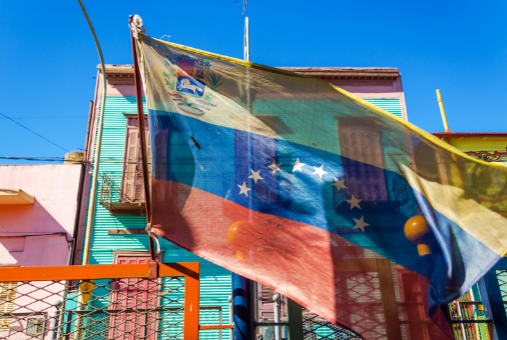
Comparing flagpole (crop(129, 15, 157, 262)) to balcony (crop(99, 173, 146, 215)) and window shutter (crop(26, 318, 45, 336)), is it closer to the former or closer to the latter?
window shutter (crop(26, 318, 45, 336))

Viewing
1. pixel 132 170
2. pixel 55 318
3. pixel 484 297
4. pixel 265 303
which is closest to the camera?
pixel 484 297

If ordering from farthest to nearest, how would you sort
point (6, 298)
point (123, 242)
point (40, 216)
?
1. point (40, 216)
2. point (123, 242)
3. point (6, 298)

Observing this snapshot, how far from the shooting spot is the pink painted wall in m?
12.3

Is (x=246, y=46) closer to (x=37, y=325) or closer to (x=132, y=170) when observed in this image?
(x=37, y=325)

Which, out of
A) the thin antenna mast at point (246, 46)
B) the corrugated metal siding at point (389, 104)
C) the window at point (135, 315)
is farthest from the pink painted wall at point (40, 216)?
the corrugated metal siding at point (389, 104)

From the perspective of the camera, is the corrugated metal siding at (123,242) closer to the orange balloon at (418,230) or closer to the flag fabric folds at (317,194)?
the flag fabric folds at (317,194)

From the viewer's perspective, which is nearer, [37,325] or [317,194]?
[317,194]

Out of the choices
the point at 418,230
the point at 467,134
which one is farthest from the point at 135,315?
the point at 467,134

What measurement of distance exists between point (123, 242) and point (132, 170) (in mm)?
2459

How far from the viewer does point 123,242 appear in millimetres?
12719

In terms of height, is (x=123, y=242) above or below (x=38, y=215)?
below

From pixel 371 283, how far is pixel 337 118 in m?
1.51

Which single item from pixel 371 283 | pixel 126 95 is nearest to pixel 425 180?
pixel 371 283

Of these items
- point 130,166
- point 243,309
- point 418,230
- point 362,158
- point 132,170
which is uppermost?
point 130,166
